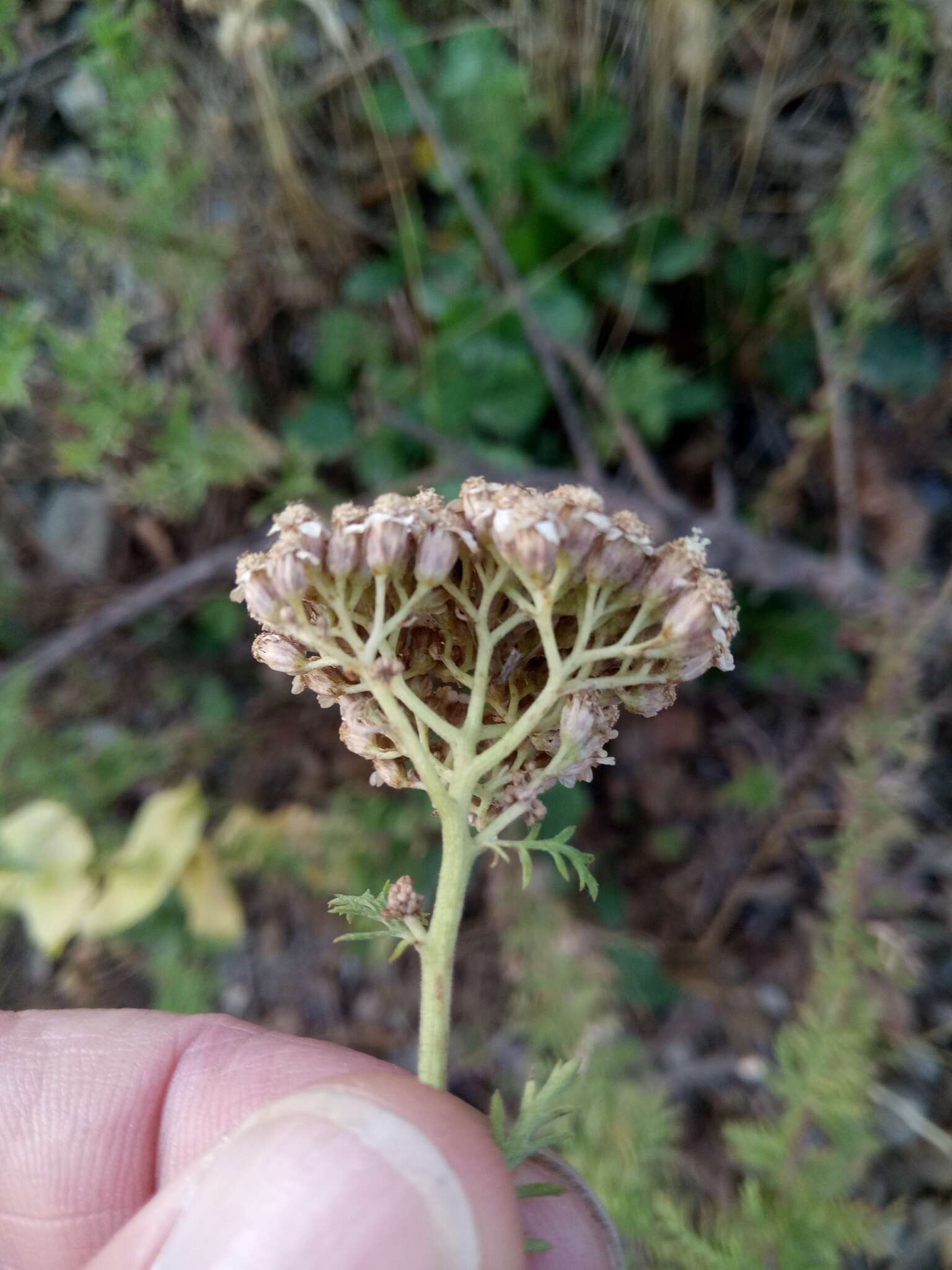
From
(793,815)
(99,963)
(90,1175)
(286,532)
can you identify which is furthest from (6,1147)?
(793,815)

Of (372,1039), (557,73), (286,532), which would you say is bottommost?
(372,1039)

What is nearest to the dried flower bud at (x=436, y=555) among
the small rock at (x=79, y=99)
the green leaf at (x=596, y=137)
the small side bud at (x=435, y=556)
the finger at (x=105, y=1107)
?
the small side bud at (x=435, y=556)

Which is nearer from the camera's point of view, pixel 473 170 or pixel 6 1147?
pixel 6 1147

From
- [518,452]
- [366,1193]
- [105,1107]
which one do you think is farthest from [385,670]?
[518,452]

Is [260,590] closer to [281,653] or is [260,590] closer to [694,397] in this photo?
[281,653]

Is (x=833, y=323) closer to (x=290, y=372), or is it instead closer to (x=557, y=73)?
(x=557, y=73)

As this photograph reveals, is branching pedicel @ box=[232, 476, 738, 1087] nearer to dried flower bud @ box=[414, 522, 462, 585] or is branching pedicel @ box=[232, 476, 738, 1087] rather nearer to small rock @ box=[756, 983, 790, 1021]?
dried flower bud @ box=[414, 522, 462, 585]
